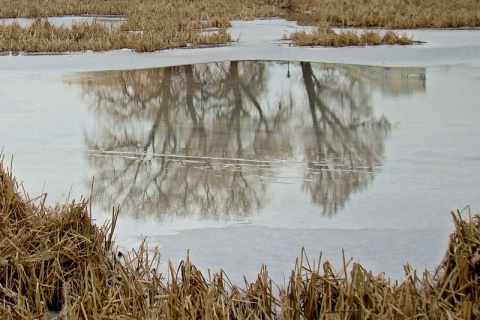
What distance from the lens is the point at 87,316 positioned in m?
3.18

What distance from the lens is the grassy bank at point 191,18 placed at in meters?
11.9

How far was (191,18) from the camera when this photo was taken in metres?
15.9

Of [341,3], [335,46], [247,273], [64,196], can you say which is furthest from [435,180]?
[341,3]

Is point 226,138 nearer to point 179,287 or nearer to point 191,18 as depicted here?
point 179,287

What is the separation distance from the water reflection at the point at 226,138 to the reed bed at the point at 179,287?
0.97m

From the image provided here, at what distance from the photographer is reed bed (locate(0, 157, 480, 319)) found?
313 cm

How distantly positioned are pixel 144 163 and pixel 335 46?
257 inches

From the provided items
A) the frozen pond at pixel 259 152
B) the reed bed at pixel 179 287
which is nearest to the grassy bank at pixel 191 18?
the frozen pond at pixel 259 152

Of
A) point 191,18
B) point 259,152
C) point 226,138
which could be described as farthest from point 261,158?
point 191,18

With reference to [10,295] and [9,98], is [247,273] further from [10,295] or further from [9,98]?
[9,98]

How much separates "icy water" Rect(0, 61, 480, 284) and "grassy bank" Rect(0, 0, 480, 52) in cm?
256

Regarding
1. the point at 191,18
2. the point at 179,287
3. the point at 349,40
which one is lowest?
the point at 179,287

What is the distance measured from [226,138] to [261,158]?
0.67 meters

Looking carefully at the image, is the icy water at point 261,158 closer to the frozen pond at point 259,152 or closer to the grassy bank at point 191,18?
the frozen pond at point 259,152
